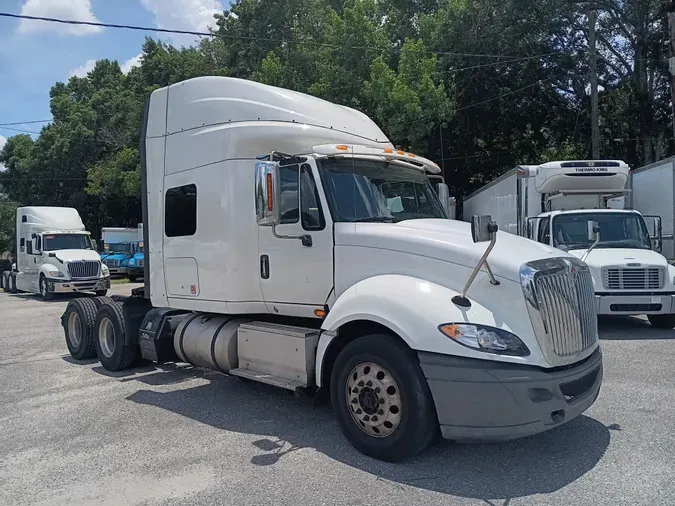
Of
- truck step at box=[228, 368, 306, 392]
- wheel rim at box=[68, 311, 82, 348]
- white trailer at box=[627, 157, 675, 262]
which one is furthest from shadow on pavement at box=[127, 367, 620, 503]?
white trailer at box=[627, 157, 675, 262]

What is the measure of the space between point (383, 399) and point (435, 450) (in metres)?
0.71

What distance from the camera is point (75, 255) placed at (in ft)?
67.7

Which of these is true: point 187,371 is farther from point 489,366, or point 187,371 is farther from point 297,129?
point 489,366

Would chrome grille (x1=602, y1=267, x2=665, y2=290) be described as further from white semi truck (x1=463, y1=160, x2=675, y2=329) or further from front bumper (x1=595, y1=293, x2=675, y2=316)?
front bumper (x1=595, y1=293, x2=675, y2=316)

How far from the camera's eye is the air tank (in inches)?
259

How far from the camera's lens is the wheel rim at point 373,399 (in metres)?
4.73

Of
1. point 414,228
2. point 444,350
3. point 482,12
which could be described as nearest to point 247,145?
point 414,228

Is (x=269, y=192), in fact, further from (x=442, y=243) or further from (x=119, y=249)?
(x=119, y=249)

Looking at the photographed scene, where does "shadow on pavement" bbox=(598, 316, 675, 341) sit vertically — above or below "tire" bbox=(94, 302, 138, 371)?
below

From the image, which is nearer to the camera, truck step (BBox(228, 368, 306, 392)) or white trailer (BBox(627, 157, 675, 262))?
truck step (BBox(228, 368, 306, 392))

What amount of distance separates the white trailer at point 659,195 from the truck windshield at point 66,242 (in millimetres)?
17829

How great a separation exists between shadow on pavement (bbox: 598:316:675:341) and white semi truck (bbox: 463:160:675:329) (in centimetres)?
27

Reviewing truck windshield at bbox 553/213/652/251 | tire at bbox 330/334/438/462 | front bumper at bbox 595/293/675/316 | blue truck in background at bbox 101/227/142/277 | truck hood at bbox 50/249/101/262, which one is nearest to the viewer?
tire at bbox 330/334/438/462

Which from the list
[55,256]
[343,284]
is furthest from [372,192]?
[55,256]
